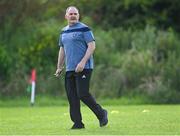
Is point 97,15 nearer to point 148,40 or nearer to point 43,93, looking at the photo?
point 148,40

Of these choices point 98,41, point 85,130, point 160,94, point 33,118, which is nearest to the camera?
point 85,130

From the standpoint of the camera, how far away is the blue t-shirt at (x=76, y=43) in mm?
13086

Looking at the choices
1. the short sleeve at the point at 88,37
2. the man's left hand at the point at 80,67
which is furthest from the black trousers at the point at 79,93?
the short sleeve at the point at 88,37

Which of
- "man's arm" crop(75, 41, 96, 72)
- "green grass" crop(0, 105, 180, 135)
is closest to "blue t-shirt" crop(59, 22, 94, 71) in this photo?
"man's arm" crop(75, 41, 96, 72)

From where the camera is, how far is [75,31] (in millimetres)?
13148

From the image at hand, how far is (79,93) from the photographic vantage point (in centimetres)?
1302

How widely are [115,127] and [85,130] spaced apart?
32.6 inches

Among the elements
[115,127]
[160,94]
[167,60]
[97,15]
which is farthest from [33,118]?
[97,15]

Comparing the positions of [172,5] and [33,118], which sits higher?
[172,5]

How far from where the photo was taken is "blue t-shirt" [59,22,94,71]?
515 inches

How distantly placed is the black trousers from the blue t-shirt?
0.46 feet

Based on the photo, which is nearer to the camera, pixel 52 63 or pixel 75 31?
pixel 75 31

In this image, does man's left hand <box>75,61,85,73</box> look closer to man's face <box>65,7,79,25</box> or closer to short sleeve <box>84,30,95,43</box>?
short sleeve <box>84,30,95,43</box>

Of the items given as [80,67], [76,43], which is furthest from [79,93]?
[76,43]
